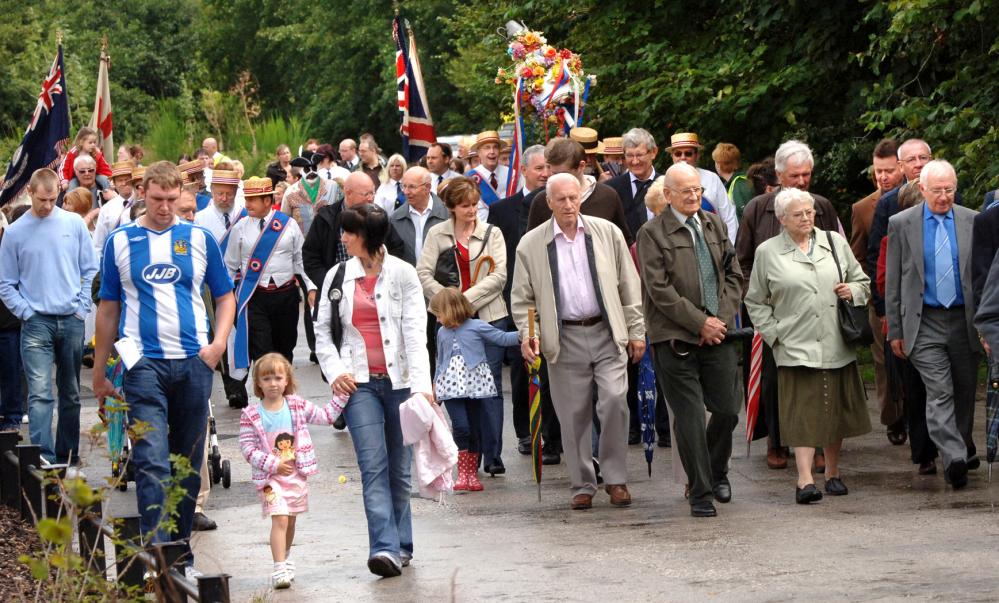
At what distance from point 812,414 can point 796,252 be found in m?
0.99

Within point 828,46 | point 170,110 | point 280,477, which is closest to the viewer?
point 280,477

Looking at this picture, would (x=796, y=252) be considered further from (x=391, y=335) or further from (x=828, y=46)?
(x=828, y=46)

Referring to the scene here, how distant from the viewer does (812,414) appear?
10.7 m

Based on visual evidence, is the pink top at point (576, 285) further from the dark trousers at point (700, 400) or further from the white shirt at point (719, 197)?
the white shirt at point (719, 197)

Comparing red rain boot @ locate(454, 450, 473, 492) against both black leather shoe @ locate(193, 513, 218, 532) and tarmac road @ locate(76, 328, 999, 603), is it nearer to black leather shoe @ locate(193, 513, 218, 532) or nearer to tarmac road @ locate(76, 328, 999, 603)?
tarmac road @ locate(76, 328, 999, 603)

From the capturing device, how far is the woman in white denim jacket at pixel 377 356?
8.99 m

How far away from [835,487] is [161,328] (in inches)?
171

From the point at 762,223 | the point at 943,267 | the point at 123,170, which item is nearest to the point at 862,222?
the point at 762,223

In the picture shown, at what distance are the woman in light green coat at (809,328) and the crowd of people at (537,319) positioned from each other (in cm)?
1

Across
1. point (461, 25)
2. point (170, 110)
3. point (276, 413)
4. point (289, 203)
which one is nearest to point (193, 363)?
point (276, 413)

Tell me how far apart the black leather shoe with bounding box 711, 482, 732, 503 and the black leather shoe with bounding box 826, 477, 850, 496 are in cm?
63

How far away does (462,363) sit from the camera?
38.3 ft

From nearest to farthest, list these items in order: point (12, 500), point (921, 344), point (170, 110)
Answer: point (12, 500)
point (921, 344)
point (170, 110)

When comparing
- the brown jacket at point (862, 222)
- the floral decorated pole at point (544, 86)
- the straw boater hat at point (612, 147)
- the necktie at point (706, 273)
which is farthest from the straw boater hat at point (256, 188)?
the necktie at point (706, 273)
